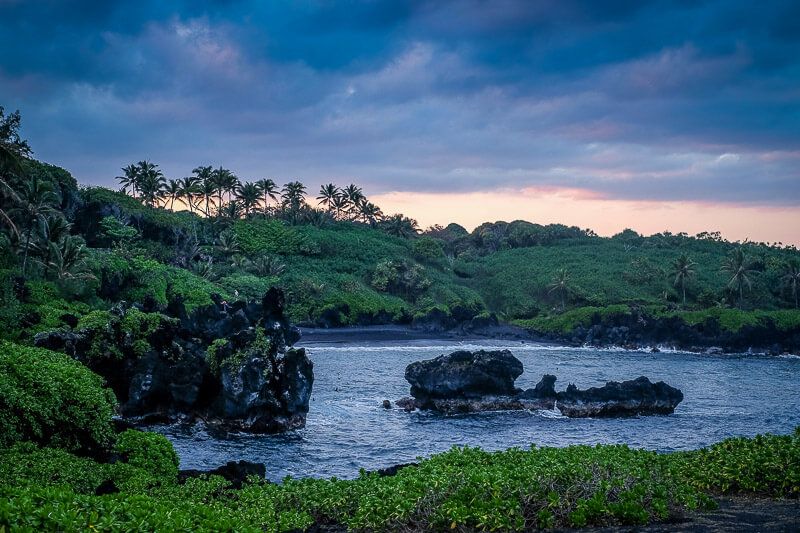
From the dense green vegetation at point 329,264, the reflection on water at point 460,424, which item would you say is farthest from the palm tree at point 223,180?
the reflection on water at point 460,424

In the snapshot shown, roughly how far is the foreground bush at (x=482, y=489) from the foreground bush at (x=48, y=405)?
46.3 inches

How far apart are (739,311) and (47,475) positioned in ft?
385

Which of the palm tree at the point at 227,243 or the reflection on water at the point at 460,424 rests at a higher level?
the palm tree at the point at 227,243

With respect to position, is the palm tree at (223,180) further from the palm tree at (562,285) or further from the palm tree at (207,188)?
A: the palm tree at (562,285)

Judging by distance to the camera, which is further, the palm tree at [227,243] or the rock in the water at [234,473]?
the palm tree at [227,243]

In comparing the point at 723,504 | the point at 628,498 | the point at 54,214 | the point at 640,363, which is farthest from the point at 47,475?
the point at 640,363

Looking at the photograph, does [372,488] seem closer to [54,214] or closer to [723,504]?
[723,504]

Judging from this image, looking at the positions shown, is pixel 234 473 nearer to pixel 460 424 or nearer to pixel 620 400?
pixel 460 424

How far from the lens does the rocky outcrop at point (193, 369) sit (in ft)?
130

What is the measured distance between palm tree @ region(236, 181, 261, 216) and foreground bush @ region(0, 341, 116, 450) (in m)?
125

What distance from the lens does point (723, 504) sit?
18.4 m

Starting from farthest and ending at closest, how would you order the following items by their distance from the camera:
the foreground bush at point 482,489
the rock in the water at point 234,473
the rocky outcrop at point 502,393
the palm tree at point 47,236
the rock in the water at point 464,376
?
the palm tree at point 47,236 → the rock in the water at point 464,376 → the rocky outcrop at point 502,393 → the rock in the water at point 234,473 → the foreground bush at point 482,489

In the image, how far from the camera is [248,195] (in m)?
147

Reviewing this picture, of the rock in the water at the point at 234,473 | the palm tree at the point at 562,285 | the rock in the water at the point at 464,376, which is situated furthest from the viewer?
the palm tree at the point at 562,285
